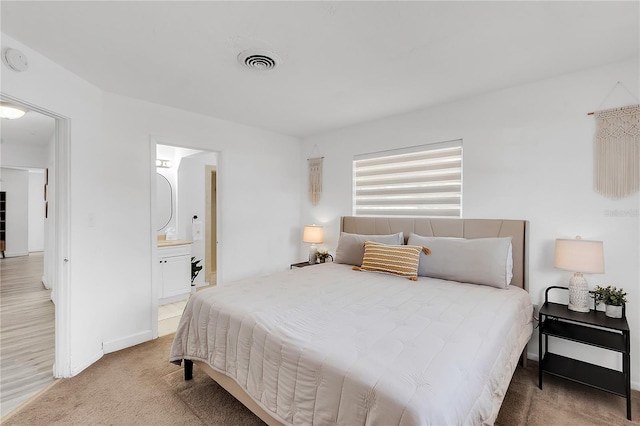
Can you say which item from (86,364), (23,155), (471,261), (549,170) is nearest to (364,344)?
(471,261)

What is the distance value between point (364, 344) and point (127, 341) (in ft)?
8.92

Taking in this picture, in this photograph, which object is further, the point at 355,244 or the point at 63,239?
the point at 355,244

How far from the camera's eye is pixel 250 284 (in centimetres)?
253

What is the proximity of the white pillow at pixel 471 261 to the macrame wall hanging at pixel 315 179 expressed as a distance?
1.99 metres

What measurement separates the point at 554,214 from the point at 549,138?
26.5 inches

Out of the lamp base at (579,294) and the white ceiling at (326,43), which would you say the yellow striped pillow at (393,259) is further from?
the white ceiling at (326,43)

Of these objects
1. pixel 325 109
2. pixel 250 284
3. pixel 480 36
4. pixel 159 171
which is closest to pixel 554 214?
pixel 480 36

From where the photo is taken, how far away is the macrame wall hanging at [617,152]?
7.32 feet

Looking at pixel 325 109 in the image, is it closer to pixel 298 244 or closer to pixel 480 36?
pixel 480 36

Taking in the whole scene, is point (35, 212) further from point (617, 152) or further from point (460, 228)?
point (617, 152)

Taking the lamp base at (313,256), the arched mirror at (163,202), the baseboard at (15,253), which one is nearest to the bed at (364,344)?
the lamp base at (313,256)

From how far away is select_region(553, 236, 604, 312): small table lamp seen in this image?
2.14 metres

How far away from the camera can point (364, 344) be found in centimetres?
143

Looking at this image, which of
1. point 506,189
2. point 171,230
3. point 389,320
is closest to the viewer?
point 389,320
